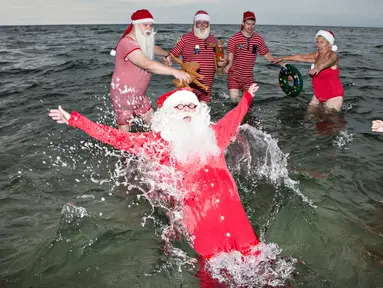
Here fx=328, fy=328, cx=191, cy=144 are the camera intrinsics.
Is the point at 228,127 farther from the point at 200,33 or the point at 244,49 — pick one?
the point at 244,49

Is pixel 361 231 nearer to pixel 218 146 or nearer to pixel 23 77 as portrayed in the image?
pixel 218 146

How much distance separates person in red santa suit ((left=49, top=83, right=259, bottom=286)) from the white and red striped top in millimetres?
4251

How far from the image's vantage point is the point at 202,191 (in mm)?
3371

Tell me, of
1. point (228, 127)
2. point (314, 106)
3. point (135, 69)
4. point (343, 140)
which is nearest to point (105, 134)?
point (228, 127)

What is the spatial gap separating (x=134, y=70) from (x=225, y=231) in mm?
2972

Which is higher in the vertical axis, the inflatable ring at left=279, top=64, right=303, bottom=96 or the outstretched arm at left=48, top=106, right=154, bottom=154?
the inflatable ring at left=279, top=64, right=303, bottom=96

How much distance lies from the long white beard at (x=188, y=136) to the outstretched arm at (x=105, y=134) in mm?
252

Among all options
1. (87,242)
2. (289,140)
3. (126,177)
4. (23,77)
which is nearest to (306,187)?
(289,140)

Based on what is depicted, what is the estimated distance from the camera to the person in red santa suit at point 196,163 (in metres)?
3.34

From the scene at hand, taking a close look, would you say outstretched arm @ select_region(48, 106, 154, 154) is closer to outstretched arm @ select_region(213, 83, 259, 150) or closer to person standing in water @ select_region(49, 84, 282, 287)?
person standing in water @ select_region(49, 84, 282, 287)

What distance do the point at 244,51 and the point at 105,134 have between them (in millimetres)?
4968

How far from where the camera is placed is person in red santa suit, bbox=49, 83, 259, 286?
3.34 m

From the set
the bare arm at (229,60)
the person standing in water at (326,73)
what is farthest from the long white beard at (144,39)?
the person standing in water at (326,73)

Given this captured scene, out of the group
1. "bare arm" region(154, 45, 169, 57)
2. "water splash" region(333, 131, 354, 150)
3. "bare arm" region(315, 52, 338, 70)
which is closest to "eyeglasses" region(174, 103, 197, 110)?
"bare arm" region(154, 45, 169, 57)
